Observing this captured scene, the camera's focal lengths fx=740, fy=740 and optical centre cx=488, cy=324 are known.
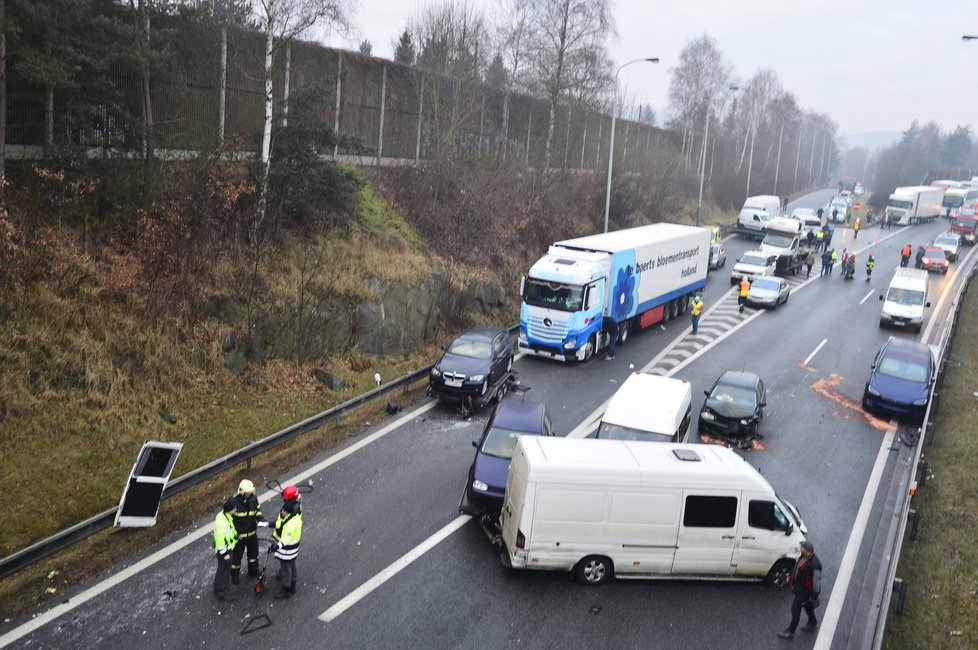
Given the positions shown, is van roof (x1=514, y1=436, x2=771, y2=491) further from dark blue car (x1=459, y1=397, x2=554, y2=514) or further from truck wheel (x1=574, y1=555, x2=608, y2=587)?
dark blue car (x1=459, y1=397, x2=554, y2=514)

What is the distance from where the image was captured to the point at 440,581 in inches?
432

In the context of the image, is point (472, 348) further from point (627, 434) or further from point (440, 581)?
point (440, 581)

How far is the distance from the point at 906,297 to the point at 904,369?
11.1m

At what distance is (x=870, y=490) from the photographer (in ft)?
49.6

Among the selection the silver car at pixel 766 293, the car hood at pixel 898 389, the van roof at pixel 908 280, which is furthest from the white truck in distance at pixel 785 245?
the car hood at pixel 898 389

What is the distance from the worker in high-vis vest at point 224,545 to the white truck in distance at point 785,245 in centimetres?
3456

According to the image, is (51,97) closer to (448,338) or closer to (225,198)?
(225,198)

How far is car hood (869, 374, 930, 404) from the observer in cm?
1880

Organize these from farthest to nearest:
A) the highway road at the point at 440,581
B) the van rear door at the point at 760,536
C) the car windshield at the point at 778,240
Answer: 1. the car windshield at the point at 778,240
2. the van rear door at the point at 760,536
3. the highway road at the point at 440,581

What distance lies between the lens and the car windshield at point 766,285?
3217 cm

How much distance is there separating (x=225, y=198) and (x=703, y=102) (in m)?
63.0

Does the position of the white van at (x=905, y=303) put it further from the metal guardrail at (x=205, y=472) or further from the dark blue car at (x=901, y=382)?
the metal guardrail at (x=205, y=472)

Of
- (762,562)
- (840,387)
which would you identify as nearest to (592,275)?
(840,387)

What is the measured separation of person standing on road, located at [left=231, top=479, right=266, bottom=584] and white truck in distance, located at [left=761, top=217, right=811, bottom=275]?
34.2 m
